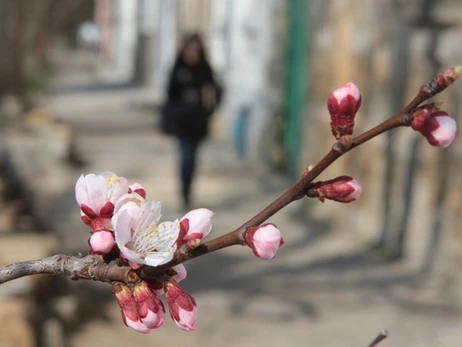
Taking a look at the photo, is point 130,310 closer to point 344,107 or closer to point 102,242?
point 102,242

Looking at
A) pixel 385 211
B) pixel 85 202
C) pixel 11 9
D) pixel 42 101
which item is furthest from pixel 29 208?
pixel 42 101

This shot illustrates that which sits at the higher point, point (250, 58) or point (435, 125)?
point (250, 58)

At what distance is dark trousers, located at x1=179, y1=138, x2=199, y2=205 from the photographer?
7805mm

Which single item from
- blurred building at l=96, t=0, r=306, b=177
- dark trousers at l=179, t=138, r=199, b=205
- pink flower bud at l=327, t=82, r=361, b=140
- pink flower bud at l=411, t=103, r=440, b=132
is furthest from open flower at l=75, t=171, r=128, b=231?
blurred building at l=96, t=0, r=306, b=177

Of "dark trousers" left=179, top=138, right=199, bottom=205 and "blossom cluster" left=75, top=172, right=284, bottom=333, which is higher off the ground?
"blossom cluster" left=75, top=172, right=284, bottom=333

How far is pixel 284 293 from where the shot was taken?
18.4 ft

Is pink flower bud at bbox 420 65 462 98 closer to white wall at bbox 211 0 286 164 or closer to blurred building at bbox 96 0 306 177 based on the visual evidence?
blurred building at bbox 96 0 306 177

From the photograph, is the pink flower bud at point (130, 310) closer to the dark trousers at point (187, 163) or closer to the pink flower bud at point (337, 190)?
the pink flower bud at point (337, 190)

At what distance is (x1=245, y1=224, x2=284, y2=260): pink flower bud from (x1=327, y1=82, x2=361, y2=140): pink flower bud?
16cm

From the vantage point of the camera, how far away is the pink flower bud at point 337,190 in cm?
123

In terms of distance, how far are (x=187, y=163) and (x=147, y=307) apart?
6.63 m

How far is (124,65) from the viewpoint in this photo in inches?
1039

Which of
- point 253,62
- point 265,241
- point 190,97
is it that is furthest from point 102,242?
point 253,62

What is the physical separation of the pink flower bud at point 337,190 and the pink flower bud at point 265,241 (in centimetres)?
8
